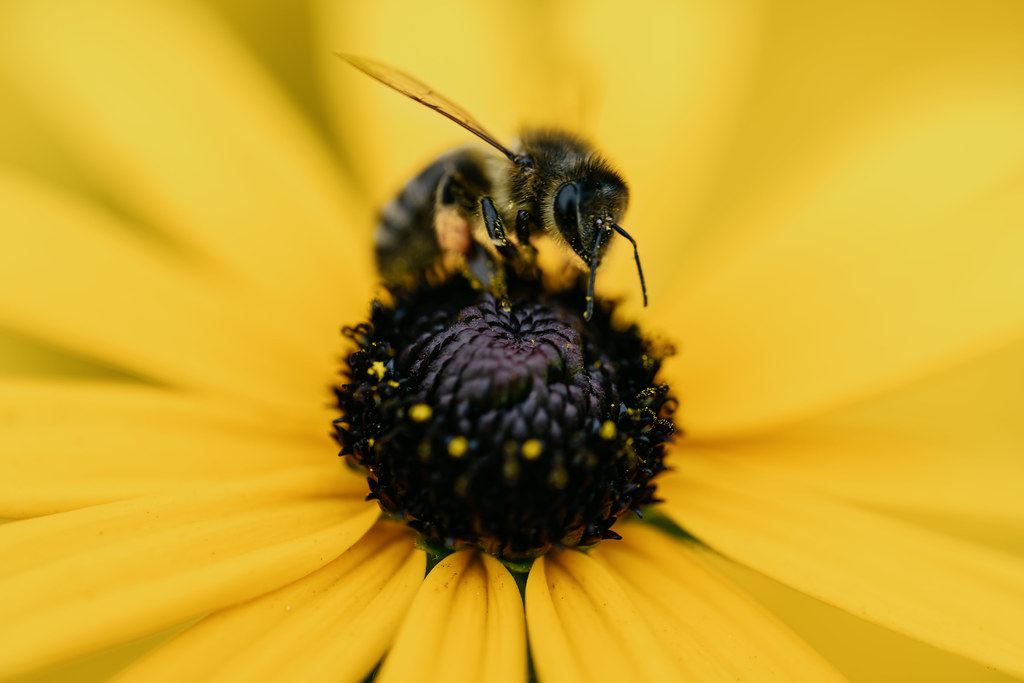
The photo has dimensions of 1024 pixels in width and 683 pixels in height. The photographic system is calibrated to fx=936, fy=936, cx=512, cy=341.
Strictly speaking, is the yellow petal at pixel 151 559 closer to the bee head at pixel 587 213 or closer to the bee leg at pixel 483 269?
the bee leg at pixel 483 269

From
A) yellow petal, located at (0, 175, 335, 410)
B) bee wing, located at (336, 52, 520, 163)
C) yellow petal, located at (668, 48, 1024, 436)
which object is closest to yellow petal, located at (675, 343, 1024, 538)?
yellow petal, located at (668, 48, 1024, 436)

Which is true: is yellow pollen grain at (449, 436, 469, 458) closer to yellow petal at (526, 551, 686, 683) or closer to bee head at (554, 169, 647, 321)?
yellow petal at (526, 551, 686, 683)

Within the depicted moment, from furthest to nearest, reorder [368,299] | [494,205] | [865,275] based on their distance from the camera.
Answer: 1. [368,299]
2. [865,275]
3. [494,205]

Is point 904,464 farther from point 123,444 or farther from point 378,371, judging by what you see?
point 123,444

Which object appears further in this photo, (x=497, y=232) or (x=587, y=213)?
(x=497, y=232)

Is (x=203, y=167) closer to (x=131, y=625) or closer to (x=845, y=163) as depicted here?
(x=131, y=625)

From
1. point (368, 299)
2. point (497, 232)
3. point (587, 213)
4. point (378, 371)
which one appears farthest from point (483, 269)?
point (368, 299)

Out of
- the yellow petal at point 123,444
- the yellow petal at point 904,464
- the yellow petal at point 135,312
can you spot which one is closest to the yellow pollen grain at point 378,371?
the yellow petal at point 123,444

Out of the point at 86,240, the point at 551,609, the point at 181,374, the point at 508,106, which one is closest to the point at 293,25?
the point at 508,106
